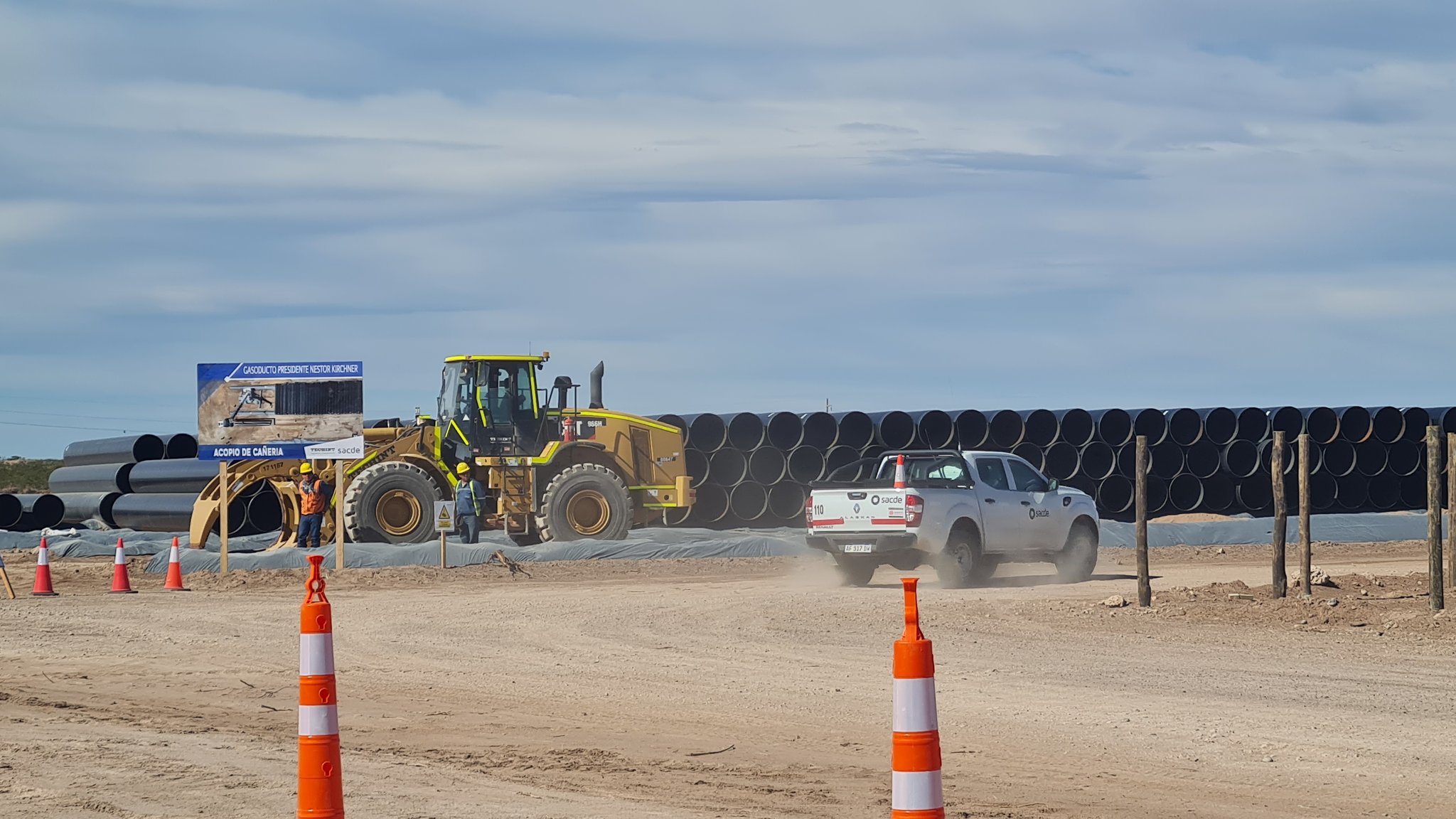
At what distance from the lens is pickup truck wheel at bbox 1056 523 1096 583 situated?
2281 cm

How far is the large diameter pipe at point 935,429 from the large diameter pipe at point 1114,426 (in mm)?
3539

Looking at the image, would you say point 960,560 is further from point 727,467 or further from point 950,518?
point 727,467

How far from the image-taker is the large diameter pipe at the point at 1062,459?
118 feet

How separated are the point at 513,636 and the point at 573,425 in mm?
12157

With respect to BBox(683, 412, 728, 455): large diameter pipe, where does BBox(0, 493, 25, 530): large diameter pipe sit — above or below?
below

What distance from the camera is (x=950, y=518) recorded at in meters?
20.6

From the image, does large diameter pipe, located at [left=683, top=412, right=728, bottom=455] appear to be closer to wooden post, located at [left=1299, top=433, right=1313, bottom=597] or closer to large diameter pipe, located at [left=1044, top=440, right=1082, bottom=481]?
large diameter pipe, located at [left=1044, top=440, right=1082, bottom=481]

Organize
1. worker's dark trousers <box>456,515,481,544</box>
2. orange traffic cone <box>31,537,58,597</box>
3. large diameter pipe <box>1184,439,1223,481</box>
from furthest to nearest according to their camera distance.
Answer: large diameter pipe <box>1184,439,1223,481</box>
worker's dark trousers <box>456,515,481,544</box>
orange traffic cone <box>31,537,58,597</box>

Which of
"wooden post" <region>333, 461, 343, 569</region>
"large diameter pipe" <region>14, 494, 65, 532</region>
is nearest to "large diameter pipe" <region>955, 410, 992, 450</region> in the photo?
"wooden post" <region>333, 461, 343, 569</region>

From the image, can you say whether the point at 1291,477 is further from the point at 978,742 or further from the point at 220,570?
the point at 978,742

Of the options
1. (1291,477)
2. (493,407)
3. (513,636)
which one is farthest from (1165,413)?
(513,636)

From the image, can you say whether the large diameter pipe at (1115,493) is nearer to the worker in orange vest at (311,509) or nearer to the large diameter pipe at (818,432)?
the large diameter pipe at (818,432)

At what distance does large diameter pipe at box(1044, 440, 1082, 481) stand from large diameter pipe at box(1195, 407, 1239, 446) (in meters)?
3.57

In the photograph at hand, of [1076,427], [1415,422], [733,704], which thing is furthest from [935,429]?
[733,704]
